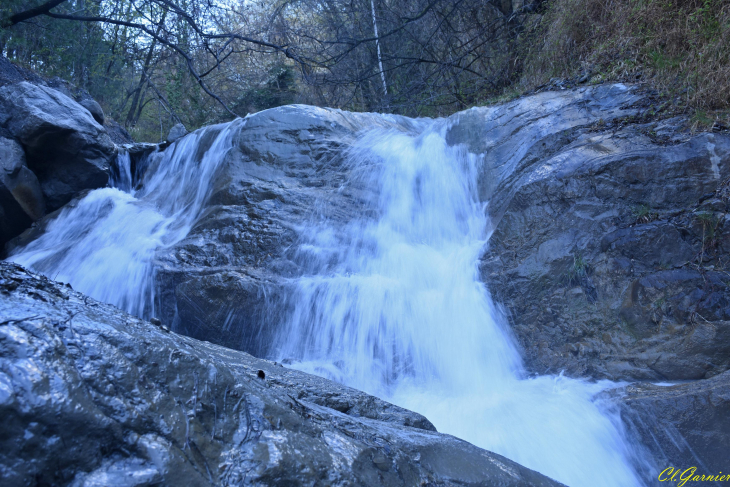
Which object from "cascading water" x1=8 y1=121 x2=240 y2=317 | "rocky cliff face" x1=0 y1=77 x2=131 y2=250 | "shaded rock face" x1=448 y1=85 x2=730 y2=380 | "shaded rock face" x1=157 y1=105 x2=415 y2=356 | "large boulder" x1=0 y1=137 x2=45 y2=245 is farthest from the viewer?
"rocky cliff face" x1=0 y1=77 x2=131 y2=250

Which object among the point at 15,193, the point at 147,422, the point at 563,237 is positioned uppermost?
the point at 15,193

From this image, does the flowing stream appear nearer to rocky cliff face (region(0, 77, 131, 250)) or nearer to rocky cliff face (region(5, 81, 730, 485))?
rocky cliff face (region(5, 81, 730, 485))

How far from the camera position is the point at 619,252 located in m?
3.78

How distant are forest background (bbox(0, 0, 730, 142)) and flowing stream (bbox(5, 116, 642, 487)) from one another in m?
2.03

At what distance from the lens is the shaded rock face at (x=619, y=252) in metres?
3.40

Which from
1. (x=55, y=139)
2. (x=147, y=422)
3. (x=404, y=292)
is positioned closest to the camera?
(x=147, y=422)

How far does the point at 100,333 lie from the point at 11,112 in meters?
7.55

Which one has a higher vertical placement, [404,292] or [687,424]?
[404,292]

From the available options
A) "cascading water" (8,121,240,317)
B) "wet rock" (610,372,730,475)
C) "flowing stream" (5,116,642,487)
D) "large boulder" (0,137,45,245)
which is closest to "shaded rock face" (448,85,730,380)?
"flowing stream" (5,116,642,487)

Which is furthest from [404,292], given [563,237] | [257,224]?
[257,224]

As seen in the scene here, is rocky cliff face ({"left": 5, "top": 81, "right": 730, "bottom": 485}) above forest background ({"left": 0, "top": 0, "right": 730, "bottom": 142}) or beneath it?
beneath

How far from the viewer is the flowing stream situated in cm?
312

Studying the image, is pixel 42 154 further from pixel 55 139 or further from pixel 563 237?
pixel 563 237

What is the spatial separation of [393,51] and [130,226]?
783 centimetres
